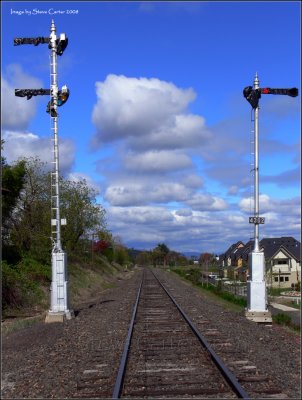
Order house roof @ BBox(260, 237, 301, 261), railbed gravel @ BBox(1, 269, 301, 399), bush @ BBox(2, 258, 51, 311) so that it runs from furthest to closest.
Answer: house roof @ BBox(260, 237, 301, 261) → bush @ BBox(2, 258, 51, 311) → railbed gravel @ BBox(1, 269, 301, 399)

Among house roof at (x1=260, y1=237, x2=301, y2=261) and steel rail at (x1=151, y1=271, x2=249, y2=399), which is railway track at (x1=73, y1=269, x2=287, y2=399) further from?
house roof at (x1=260, y1=237, x2=301, y2=261)

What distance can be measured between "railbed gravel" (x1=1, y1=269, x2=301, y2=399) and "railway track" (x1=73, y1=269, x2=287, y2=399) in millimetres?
139

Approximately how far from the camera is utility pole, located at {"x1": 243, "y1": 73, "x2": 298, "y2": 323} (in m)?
16.2

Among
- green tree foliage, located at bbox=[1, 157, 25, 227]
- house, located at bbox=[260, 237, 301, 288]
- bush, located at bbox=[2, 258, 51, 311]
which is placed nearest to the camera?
bush, located at bbox=[2, 258, 51, 311]

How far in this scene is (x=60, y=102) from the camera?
1698cm

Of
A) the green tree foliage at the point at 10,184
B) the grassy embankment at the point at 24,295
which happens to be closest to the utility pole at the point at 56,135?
the grassy embankment at the point at 24,295

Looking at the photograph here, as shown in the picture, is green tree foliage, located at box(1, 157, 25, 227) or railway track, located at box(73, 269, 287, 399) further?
green tree foliage, located at box(1, 157, 25, 227)

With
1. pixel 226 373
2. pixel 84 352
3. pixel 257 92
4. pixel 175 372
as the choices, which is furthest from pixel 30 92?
pixel 226 373

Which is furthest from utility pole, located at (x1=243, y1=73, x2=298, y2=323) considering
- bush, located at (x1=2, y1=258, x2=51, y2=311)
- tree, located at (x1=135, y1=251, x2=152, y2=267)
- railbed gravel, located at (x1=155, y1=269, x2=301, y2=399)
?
tree, located at (x1=135, y1=251, x2=152, y2=267)

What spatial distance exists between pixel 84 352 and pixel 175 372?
281 centimetres

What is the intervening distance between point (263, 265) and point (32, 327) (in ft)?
23.3

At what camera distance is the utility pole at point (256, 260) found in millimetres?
16219

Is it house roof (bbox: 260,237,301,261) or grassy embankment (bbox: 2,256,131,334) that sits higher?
house roof (bbox: 260,237,301,261)

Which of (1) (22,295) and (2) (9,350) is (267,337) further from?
(1) (22,295)
